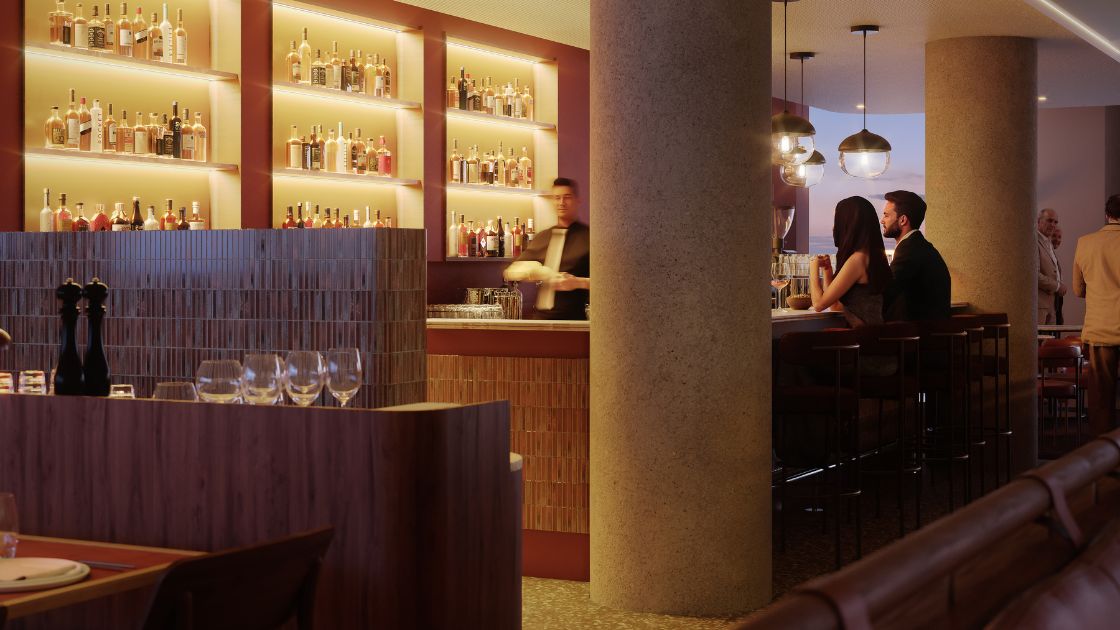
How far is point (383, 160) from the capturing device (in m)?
7.65

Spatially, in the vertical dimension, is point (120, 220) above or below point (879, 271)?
above

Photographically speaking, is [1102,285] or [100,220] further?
[1102,285]

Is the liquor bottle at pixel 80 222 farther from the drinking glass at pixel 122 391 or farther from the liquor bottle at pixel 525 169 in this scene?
the liquor bottle at pixel 525 169

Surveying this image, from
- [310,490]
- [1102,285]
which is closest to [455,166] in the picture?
[1102,285]

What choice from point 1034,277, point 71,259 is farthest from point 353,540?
point 1034,277

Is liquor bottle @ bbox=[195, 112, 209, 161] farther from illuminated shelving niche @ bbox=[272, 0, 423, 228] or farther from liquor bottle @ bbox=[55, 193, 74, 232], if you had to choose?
liquor bottle @ bbox=[55, 193, 74, 232]

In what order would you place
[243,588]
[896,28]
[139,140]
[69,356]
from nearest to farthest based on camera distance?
[243,588]
[69,356]
[139,140]
[896,28]

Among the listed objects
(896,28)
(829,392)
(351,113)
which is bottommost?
(829,392)

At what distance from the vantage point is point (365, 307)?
322 cm

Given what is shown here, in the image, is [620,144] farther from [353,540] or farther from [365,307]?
[353,540]

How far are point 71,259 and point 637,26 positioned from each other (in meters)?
2.14

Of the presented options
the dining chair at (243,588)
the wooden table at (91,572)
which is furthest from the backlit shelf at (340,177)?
the dining chair at (243,588)

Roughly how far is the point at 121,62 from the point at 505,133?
10.6ft

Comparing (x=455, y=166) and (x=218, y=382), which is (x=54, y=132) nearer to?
(x=455, y=166)
